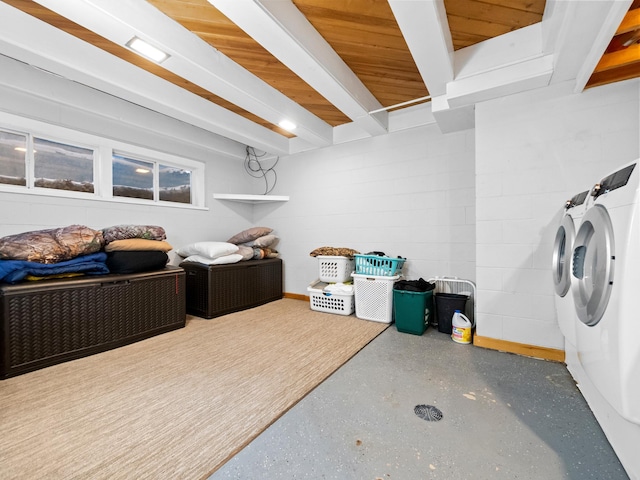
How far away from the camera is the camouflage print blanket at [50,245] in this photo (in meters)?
1.99

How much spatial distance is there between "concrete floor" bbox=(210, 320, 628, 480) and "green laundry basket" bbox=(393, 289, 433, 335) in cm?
68

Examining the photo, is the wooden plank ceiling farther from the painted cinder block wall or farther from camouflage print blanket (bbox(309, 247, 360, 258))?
camouflage print blanket (bbox(309, 247, 360, 258))

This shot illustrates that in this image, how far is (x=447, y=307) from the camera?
268 cm

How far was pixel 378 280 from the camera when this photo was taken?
3.02 m

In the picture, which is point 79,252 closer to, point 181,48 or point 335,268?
point 181,48

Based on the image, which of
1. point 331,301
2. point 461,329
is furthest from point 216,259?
point 461,329

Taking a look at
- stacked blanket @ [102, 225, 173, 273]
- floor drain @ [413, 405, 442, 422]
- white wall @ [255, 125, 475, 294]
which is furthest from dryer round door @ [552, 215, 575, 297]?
stacked blanket @ [102, 225, 173, 273]

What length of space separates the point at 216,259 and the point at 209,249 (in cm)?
14

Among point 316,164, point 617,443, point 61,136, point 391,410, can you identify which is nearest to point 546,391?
point 617,443

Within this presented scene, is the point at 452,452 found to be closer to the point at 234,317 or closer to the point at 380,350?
the point at 380,350

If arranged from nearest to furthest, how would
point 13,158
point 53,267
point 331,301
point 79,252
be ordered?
point 53,267, point 79,252, point 13,158, point 331,301

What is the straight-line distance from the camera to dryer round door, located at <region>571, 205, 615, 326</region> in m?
1.01

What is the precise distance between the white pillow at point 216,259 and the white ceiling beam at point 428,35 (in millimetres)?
2694

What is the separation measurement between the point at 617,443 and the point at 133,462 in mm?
2049
